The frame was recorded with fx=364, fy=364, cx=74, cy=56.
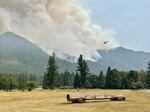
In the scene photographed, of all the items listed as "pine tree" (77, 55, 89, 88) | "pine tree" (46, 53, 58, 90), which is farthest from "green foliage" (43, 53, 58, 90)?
"pine tree" (77, 55, 89, 88)

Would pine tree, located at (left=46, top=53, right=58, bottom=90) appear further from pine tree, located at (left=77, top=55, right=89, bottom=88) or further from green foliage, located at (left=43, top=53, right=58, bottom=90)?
pine tree, located at (left=77, top=55, right=89, bottom=88)

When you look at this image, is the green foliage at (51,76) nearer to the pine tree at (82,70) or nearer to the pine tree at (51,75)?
the pine tree at (51,75)

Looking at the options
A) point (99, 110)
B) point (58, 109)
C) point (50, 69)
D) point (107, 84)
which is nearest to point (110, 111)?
point (99, 110)

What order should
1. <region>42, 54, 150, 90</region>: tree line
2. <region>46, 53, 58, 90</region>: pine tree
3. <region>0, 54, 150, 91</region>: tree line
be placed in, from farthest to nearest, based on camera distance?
1. <region>42, 54, 150, 90</region>: tree line
2. <region>0, 54, 150, 91</region>: tree line
3. <region>46, 53, 58, 90</region>: pine tree

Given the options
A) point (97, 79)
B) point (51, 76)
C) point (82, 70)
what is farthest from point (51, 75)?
point (97, 79)

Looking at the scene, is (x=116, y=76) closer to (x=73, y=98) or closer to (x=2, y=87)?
(x=2, y=87)

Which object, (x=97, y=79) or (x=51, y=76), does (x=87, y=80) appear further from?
(x=97, y=79)

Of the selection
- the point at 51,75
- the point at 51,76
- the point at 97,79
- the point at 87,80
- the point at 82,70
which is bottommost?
the point at 87,80

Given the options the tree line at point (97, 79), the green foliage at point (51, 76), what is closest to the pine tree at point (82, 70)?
the tree line at point (97, 79)

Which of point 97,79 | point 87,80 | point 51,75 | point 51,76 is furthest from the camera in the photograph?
point 97,79

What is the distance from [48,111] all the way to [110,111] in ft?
23.5

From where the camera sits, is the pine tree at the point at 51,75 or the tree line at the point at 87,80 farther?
the tree line at the point at 87,80

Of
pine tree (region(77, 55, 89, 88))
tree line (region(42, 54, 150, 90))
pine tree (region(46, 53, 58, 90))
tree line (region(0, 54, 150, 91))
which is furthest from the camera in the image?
tree line (region(42, 54, 150, 90))

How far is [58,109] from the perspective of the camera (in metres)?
39.0
